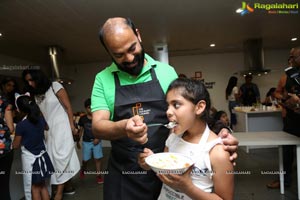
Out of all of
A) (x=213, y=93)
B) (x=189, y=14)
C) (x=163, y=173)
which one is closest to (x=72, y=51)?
(x=189, y=14)

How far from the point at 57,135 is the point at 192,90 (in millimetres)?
2098

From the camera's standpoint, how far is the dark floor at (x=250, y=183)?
8.65ft

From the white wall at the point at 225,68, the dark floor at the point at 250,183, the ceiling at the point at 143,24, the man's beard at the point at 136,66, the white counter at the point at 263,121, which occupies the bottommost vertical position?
the dark floor at the point at 250,183

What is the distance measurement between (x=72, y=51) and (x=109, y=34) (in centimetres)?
517

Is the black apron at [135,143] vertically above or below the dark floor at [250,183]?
above

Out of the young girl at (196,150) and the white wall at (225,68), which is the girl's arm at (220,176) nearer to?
the young girl at (196,150)

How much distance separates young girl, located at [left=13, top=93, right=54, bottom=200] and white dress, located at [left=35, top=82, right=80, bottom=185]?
128 mm

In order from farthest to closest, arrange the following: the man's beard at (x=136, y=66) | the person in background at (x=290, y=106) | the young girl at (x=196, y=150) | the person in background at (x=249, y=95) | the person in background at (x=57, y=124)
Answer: the person in background at (x=249, y=95) → the person in background at (x=57, y=124) → the person in background at (x=290, y=106) → the man's beard at (x=136, y=66) → the young girl at (x=196, y=150)

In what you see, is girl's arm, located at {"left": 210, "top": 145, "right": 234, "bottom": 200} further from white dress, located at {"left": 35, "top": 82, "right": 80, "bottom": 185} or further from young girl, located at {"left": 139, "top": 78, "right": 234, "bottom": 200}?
white dress, located at {"left": 35, "top": 82, "right": 80, "bottom": 185}

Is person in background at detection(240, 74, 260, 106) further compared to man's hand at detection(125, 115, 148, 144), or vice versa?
person in background at detection(240, 74, 260, 106)

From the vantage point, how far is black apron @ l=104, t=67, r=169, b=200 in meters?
1.00

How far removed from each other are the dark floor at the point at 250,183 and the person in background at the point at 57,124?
1.47 ft

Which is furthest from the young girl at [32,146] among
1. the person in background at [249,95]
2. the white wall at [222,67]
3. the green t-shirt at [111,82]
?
the person in background at [249,95]

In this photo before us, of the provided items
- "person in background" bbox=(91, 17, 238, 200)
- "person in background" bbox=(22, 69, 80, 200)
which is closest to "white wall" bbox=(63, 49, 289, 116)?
"person in background" bbox=(22, 69, 80, 200)
